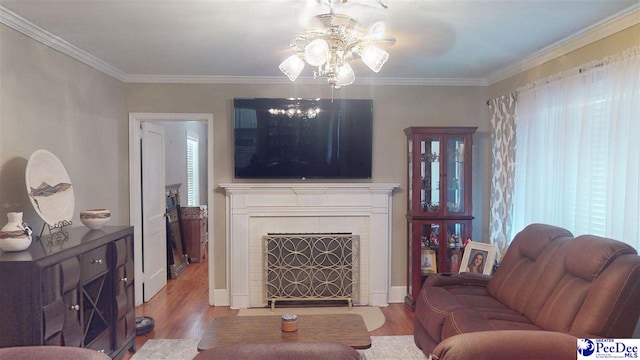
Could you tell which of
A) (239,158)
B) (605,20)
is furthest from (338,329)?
(605,20)

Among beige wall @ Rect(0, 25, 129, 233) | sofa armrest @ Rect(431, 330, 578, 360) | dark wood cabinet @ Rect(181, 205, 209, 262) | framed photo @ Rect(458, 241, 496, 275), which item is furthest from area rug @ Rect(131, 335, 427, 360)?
dark wood cabinet @ Rect(181, 205, 209, 262)

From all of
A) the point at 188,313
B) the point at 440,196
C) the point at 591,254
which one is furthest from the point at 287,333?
the point at 440,196

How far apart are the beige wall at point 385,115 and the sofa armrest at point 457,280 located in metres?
1.19

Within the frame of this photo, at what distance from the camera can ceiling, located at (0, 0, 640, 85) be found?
7.80 ft

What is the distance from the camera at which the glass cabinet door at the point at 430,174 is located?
413cm

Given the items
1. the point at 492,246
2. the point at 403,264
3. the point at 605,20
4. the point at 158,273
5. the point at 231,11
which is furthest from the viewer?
the point at 158,273

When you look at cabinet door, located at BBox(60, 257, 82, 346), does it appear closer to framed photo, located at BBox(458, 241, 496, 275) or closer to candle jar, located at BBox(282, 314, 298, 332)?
candle jar, located at BBox(282, 314, 298, 332)

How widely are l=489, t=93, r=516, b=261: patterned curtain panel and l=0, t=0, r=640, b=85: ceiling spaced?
0.38m

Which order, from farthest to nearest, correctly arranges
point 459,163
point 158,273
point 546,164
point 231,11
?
point 158,273 → point 459,163 → point 546,164 → point 231,11

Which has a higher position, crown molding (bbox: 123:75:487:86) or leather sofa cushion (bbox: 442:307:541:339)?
crown molding (bbox: 123:75:487:86)

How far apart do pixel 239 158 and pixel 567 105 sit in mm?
2995

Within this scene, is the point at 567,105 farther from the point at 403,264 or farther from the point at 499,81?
the point at 403,264

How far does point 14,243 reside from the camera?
7.10 feet

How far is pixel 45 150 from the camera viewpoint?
9.02 feet
